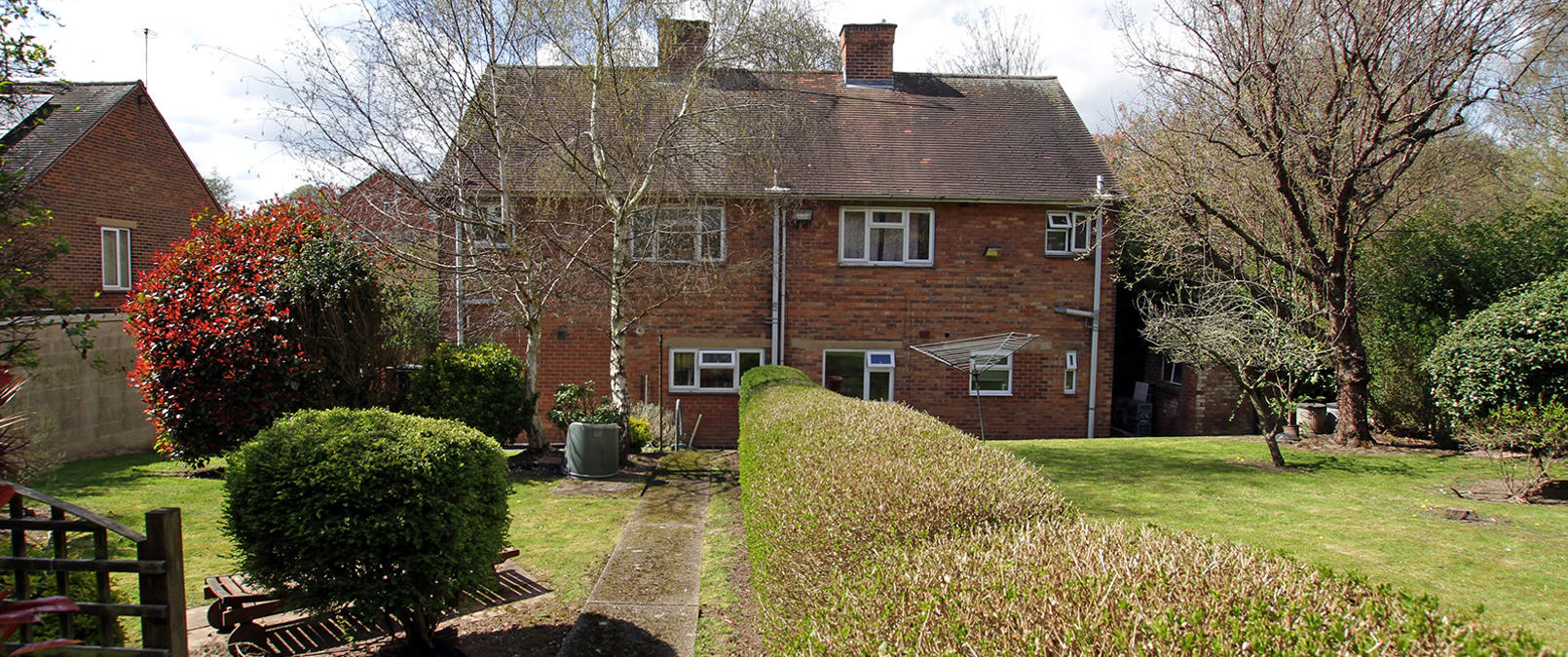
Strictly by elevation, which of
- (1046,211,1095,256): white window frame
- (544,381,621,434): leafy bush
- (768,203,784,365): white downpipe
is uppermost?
(1046,211,1095,256): white window frame

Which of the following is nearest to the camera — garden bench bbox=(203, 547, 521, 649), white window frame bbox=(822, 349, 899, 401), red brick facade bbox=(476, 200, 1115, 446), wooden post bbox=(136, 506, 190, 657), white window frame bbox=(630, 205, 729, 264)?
wooden post bbox=(136, 506, 190, 657)

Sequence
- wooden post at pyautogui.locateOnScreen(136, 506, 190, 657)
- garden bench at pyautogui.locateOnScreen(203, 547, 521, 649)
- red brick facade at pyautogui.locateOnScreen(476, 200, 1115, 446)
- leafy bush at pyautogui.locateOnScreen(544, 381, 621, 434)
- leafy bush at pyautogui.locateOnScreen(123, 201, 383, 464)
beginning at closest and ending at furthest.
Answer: wooden post at pyautogui.locateOnScreen(136, 506, 190, 657)
garden bench at pyautogui.locateOnScreen(203, 547, 521, 649)
leafy bush at pyautogui.locateOnScreen(123, 201, 383, 464)
leafy bush at pyautogui.locateOnScreen(544, 381, 621, 434)
red brick facade at pyautogui.locateOnScreen(476, 200, 1115, 446)

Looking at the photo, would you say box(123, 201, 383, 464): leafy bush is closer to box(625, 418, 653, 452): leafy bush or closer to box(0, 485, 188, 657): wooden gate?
box(625, 418, 653, 452): leafy bush

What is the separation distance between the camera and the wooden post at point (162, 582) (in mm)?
3168

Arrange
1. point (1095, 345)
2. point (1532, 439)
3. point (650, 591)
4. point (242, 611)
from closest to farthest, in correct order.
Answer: point (242, 611) < point (650, 591) < point (1532, 439) < point (1095, 345)

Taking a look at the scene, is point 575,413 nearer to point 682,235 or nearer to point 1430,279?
point 682,235

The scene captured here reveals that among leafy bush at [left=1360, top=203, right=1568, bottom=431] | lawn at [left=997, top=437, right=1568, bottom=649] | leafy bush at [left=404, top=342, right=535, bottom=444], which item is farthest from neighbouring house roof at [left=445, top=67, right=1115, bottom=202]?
lawn at [left=997, top=437, right=1568, bottom=649]

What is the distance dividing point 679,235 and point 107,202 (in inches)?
581

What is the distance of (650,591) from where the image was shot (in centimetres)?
602

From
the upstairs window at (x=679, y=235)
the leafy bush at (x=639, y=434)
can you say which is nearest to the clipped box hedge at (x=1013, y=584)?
the upstairs window at (x=679, y=235)

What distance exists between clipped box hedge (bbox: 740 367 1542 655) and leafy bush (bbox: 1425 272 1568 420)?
9975 mm

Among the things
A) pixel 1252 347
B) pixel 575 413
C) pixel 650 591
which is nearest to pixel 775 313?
pixel 575 413

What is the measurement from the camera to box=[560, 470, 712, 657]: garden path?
4977mm

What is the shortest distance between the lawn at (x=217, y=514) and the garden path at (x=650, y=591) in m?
0.23
